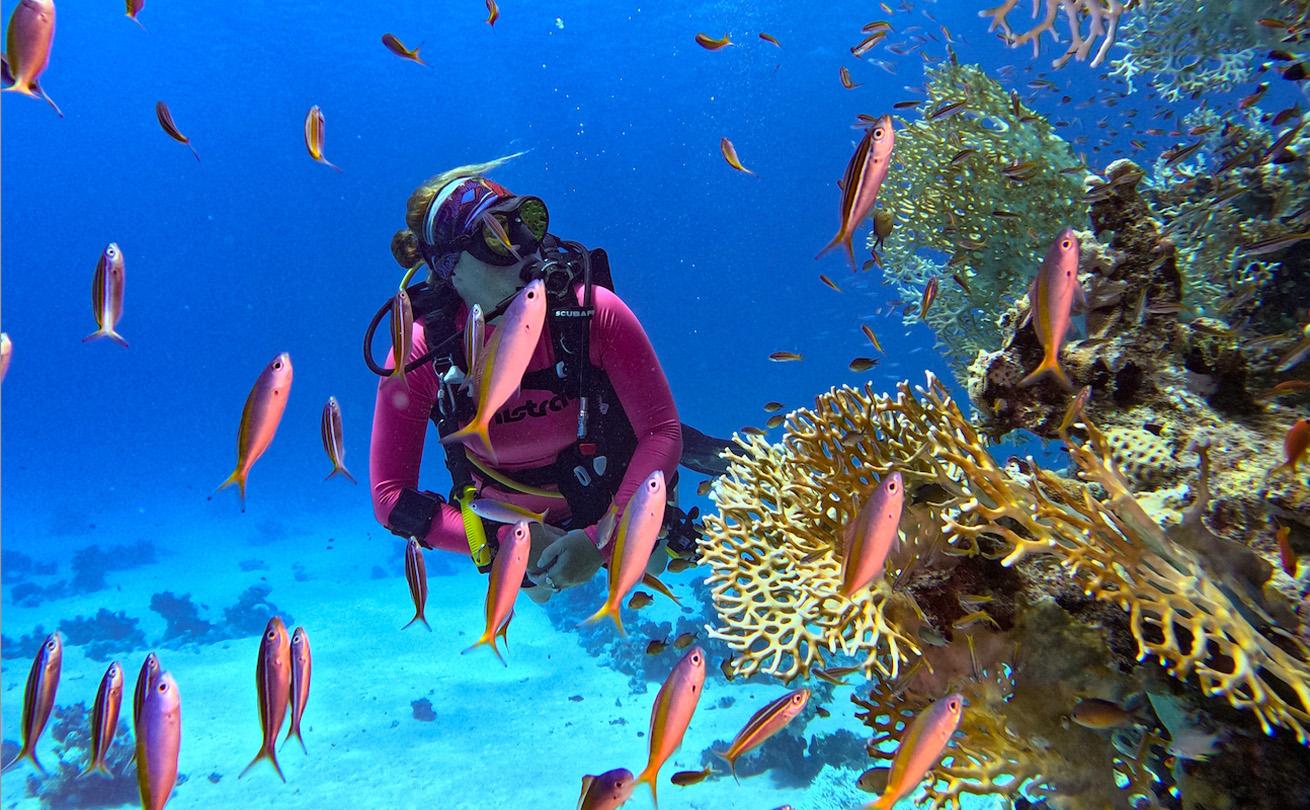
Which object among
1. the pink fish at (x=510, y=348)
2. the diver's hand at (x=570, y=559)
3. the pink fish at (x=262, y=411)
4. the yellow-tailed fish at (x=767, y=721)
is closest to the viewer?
the pink fish at (x=510, y=348)

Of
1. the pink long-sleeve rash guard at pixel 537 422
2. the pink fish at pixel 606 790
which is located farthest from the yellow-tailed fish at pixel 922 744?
the pink long-sleeve rash guard at pixel 537 422

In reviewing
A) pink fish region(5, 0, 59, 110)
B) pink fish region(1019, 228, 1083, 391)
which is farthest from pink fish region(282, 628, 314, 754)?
pink fish region(1019, 228, 1083, 391)

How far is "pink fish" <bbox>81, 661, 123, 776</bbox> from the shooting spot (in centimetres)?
259

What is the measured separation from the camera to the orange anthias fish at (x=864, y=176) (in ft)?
7.19

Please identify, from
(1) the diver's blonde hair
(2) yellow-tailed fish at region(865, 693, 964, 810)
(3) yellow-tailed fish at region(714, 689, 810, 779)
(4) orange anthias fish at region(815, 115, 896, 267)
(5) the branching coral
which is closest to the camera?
(2) yellow-tailed fish at region(865, 693, 964, 810)

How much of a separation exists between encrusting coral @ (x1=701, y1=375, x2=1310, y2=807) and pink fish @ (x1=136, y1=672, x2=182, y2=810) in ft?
6.46

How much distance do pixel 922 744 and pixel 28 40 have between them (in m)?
4.15

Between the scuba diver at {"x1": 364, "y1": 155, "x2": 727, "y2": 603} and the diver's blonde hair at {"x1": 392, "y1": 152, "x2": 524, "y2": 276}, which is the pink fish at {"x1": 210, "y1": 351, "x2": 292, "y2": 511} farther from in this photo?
the diver's blonde hair at {"x1": 392, "y1": 152, "x2": 524, "y2": 276}

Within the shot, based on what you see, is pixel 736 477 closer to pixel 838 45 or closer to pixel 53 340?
pixel 838 45

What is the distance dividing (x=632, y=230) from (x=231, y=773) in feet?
300

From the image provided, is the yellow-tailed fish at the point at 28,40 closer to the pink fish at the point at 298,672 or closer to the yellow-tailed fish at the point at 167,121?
the yellow-tailed fish at the point at 167,121

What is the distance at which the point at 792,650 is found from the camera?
247cm

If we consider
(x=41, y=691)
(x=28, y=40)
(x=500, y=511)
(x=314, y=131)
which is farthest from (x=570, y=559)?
(x=314, y=131)

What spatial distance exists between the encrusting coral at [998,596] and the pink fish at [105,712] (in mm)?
2491
